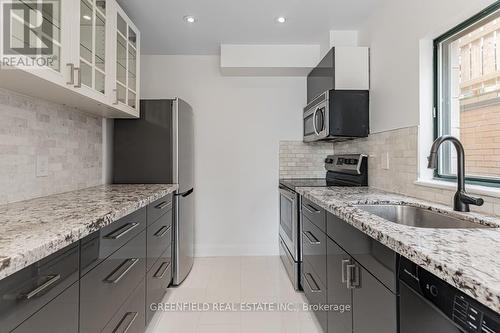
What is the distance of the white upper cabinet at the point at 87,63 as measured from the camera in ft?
4.41

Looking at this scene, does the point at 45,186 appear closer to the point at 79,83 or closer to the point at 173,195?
the point at 79,83

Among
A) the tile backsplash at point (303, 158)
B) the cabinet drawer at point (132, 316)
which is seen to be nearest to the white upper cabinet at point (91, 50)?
the cabinet drawer at point (132, 316)

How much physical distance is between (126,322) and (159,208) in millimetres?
794

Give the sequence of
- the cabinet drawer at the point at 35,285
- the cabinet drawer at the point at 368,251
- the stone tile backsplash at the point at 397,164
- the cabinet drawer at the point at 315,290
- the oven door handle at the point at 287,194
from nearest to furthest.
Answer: the cabinet drawer at the point at 35,285
the cabinet drawer at the point at 368,251
the stone tile backsplash at the point at 397,164
the cabinet drawer at the point at 315,290
the oven door handle at the point at 287,194

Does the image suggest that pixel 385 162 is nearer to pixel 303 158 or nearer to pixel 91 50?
pixel 303 158

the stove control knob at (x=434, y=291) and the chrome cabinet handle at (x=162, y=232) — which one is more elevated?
the stove control knob at (x=434, y=291)

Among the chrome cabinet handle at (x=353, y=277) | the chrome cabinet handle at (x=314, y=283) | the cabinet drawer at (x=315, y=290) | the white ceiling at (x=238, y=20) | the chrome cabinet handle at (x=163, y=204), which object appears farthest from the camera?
the white ceiling at (x=238, y=20)

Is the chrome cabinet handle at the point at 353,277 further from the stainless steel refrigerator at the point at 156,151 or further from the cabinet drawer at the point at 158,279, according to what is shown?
the stainless steel refrigerator at the point at 156,151

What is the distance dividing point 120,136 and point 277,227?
1991mm

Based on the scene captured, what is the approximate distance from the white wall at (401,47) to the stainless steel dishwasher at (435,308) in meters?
1.34

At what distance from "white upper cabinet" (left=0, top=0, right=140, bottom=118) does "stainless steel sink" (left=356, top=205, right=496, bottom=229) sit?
5.47 ft

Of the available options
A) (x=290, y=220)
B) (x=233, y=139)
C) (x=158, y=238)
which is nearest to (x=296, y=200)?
(x=290, y=220)

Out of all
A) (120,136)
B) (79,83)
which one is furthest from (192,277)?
(79,83)

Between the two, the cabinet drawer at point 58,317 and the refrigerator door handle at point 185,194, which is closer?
the cabinet drawer at point 58,317
